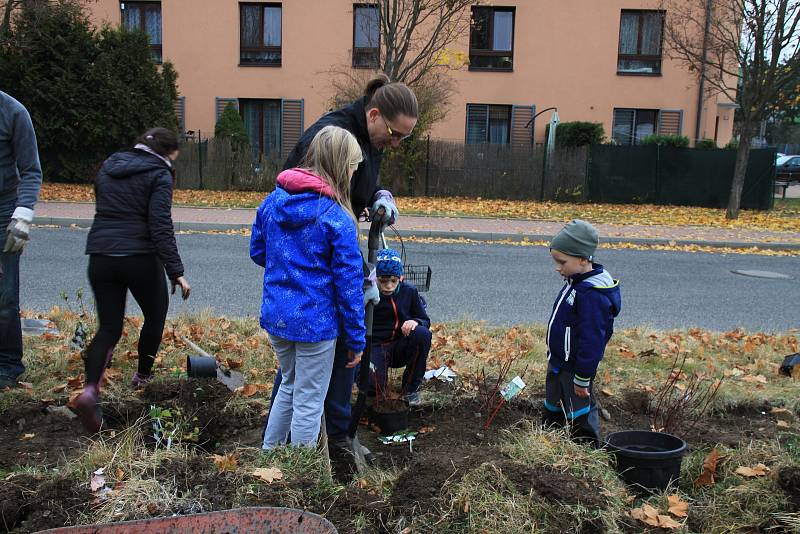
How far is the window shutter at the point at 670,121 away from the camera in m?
27.6

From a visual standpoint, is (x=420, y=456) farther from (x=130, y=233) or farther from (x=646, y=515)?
(x=130, y=233)

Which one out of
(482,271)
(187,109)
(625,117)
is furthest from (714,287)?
(187,109)

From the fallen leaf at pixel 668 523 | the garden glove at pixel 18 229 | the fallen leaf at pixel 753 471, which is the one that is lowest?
the fallen leaf at pixel 668 523

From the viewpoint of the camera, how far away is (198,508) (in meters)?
2.68

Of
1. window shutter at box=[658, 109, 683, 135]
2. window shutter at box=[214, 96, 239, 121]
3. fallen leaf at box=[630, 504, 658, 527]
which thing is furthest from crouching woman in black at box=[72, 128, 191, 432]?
window shutter at box=[658, 109, 683, 135]

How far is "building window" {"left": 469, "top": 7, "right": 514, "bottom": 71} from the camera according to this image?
2738cm

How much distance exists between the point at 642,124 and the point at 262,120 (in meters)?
15.2

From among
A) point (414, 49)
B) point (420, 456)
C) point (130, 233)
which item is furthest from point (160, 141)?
point (414, 49)

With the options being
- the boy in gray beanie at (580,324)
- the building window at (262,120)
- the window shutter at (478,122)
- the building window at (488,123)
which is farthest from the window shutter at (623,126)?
the boy in gray beanie at (580,324)

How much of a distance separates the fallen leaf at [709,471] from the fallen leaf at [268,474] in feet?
6.99

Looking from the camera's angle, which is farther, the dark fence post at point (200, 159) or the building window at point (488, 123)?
the building window at point (488, 123)

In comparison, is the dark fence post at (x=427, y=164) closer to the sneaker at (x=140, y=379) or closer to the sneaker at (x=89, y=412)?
the sneaker at (x=140, y=379)

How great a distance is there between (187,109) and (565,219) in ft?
54.2

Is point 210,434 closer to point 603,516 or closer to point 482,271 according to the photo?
point 603,516
